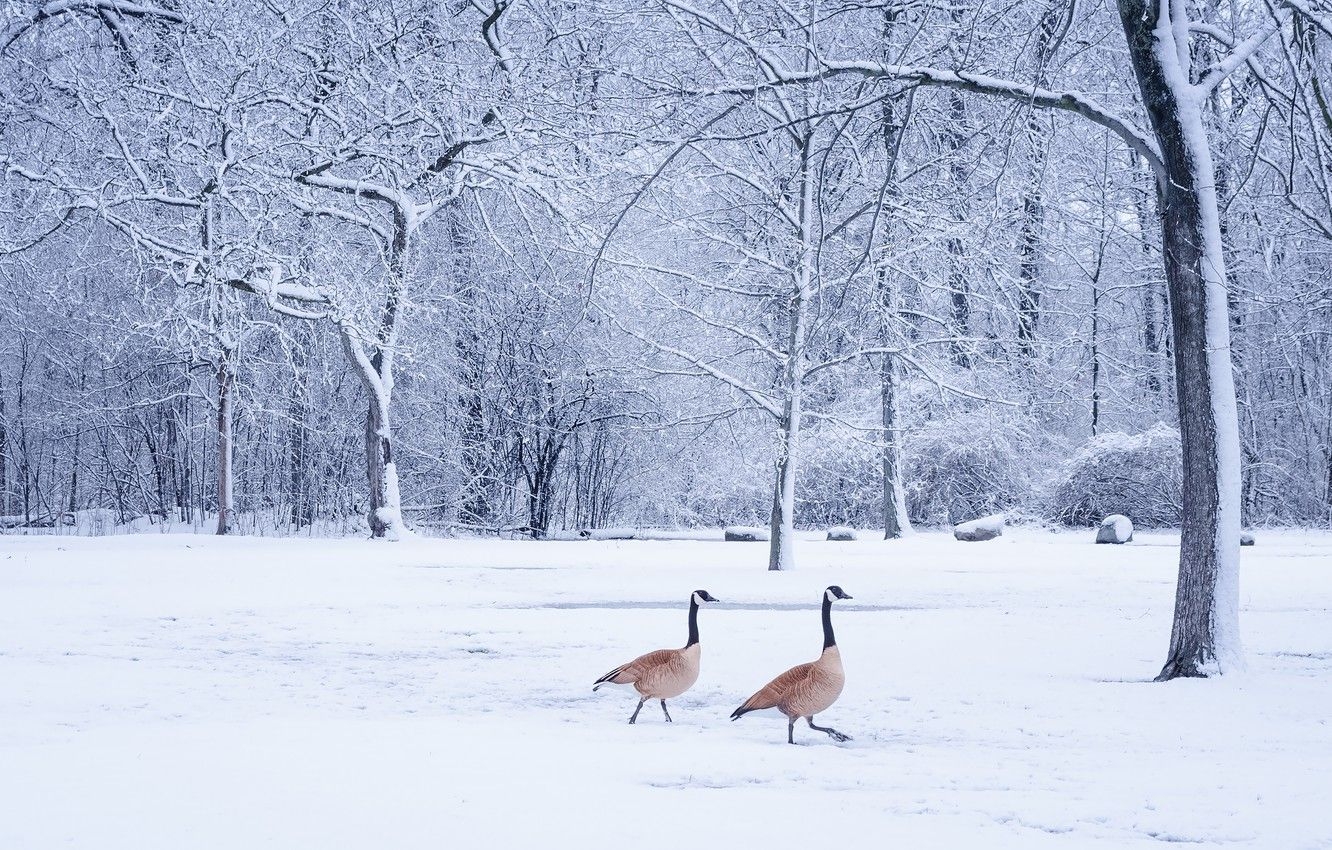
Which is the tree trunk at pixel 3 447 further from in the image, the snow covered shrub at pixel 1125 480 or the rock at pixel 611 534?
the snow covered shrub at pixel 1125 480

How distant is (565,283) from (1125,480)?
46.6ft

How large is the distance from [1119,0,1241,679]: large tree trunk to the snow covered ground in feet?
1.63

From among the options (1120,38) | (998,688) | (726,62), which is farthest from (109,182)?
(998,688)

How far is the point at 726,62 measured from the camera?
17609 millimetres

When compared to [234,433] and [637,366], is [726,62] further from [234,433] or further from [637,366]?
[234,433]

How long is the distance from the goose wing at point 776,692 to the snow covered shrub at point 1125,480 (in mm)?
23714

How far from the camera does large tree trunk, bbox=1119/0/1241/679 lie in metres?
9.38

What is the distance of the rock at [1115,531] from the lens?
25.9 metres

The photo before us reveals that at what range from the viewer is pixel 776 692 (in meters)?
7.05

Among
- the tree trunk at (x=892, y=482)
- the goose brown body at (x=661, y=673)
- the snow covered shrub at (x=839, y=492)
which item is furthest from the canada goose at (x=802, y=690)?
the snow covered shrub at (x=839, y=492)

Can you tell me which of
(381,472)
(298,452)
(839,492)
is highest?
(298,452)

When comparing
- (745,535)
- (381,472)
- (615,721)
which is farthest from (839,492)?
(615,721)

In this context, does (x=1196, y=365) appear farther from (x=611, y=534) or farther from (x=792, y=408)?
(x=611, y=534)

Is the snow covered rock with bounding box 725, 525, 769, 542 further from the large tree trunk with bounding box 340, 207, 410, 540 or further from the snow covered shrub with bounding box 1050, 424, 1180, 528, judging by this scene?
the snow covered shrub with bounding box 1050, 424, 1180, 528
